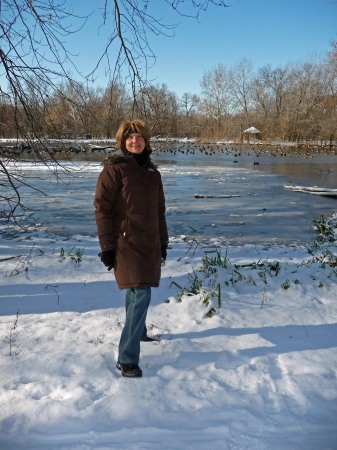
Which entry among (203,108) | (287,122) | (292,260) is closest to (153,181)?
(292,260)

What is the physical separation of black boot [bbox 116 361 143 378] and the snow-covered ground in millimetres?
55

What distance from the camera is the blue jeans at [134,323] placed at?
9.30ft

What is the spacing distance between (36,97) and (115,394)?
104 inches

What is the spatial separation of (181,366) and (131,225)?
1.22 metres

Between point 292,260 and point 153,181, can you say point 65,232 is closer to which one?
point 292,260

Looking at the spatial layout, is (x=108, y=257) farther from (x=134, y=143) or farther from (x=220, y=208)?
(x=220, y=208)

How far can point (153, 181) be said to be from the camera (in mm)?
2885

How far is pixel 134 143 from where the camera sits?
2.80m

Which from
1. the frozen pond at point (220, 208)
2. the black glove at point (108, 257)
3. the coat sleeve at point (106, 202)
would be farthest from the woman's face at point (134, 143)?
the frozen pond at point (220, 208)

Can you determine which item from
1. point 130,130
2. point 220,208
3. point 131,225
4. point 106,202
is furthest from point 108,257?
point 220,208

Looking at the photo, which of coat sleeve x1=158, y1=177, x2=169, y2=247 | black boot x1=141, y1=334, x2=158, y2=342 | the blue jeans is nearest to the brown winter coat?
the blue jeans

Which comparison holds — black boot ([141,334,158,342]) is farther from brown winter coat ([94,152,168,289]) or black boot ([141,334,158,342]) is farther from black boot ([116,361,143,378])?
brown winter coat ([94,152,168,289])

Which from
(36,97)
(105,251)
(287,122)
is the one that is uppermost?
(287,122)

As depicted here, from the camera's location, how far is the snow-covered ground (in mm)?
2297
